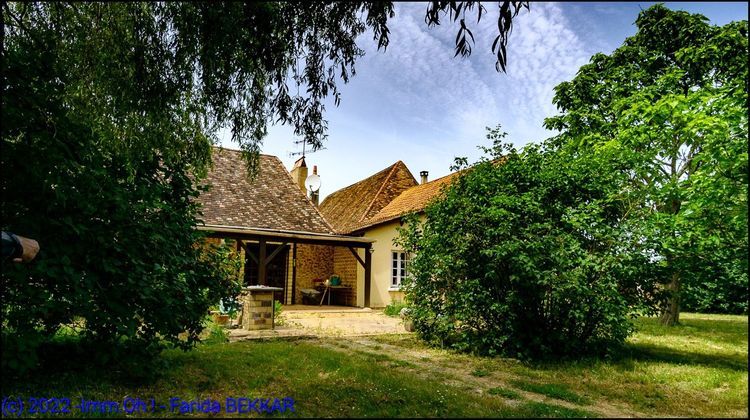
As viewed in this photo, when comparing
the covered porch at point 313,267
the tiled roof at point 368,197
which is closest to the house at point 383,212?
the tiled roof at point 368,197

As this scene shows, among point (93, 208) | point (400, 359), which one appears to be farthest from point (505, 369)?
point (93, 208)

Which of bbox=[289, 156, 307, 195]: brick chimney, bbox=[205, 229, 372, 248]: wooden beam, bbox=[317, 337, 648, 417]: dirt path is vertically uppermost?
bbox=[289, 156, 307, 195]: brick chimney

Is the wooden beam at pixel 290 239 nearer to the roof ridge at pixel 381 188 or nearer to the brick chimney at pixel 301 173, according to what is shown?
the roof ridge at pixel 381 188

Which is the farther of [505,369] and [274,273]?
[274,273]

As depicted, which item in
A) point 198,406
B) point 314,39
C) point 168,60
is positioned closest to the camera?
point 198,406

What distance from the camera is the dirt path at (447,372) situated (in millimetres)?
4695

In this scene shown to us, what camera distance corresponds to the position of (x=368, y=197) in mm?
21188

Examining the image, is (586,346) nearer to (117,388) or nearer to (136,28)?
(117,388)

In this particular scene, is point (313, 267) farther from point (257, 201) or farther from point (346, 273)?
point (257, 201)

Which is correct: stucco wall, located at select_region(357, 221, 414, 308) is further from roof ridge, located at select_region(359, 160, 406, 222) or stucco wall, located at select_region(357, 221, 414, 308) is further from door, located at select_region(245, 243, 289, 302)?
door, located at select_region(245, 243, 289, 302)

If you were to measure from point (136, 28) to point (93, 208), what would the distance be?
5.61 feet

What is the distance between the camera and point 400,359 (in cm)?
712

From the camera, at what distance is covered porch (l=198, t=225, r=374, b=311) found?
639 inches

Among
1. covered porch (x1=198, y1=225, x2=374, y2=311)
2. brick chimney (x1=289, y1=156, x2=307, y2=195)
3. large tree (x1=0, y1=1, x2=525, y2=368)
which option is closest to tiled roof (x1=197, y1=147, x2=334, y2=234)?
covered porch (x1=198, y1=225, x2=374, y2=311)
